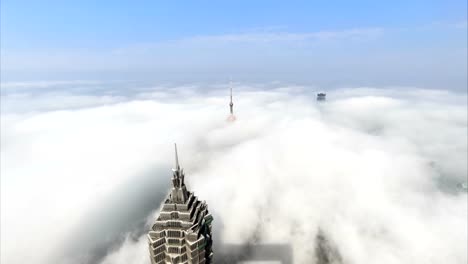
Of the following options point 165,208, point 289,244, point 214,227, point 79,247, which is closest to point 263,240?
point 289,244

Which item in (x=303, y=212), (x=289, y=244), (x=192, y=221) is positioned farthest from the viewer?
(x=303, y=212)

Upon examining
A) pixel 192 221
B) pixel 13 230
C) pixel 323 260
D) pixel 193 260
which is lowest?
pixel 323 260

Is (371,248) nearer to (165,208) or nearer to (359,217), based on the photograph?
(359,217)

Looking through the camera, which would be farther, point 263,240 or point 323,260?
point 263,240

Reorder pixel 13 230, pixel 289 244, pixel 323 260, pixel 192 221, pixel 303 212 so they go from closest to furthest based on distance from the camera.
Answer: pixel 192 221, pixel 323 260, pixel 289 244, pixel 13 230, pixel 303 212

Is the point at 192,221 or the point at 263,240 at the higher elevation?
the point at 192,221

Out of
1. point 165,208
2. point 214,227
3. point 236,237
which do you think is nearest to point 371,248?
point 236,237

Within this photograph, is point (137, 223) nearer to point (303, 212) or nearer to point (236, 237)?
point (236, 237)
